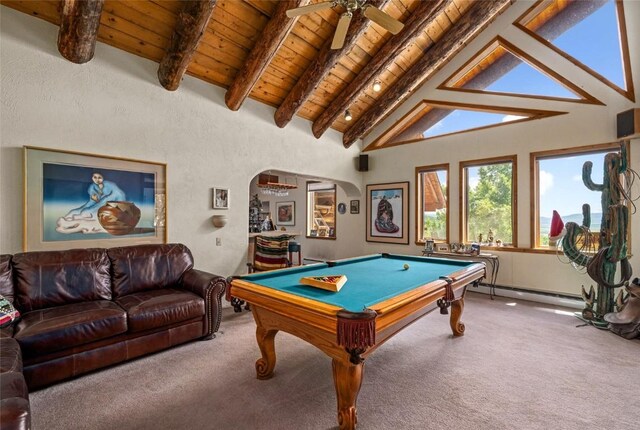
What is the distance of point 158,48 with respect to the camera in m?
3.59

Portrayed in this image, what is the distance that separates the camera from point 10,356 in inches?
71.6

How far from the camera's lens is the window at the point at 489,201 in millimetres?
5031

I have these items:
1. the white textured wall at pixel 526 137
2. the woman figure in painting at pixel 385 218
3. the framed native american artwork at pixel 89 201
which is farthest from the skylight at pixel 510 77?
the framed native american artwork at pixel 89 201

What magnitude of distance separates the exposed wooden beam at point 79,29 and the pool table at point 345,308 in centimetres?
288

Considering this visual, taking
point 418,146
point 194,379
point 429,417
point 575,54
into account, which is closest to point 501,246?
point 418,146

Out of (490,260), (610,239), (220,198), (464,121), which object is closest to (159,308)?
(220,198)

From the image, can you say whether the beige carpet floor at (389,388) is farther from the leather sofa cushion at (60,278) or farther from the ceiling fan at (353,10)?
the ceiling fan at (353,10)

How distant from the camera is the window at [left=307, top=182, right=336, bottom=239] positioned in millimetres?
7929

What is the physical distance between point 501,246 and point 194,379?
16.5 ft

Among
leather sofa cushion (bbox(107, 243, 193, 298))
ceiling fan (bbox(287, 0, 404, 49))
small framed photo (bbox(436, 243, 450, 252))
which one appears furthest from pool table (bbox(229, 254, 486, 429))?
small framed photo (bbox(436, 243, 450, 252))

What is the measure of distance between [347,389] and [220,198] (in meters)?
3.33

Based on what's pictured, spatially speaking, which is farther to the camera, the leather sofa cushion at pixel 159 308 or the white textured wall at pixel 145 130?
the white textured wall at pixel 145 130

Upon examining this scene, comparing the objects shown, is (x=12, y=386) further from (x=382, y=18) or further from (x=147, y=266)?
(x=382, y=18)

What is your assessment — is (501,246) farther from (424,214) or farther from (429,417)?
(429,417)
